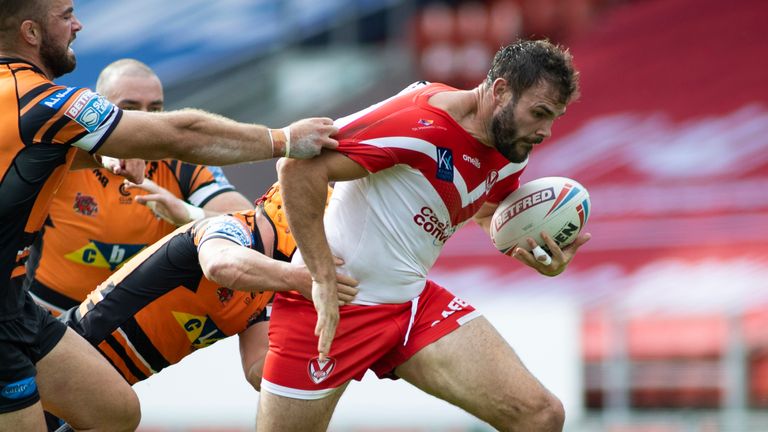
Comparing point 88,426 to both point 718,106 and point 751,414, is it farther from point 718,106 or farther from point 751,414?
point 718,106

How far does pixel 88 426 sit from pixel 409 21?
13.1 meters

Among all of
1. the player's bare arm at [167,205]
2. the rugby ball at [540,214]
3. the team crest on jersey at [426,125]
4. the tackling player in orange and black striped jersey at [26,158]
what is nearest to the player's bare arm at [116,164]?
the player's bare arm at [167,205]

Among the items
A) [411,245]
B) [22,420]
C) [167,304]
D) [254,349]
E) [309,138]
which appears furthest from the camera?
[254,349]

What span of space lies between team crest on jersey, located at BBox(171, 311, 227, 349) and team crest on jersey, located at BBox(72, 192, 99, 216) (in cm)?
92

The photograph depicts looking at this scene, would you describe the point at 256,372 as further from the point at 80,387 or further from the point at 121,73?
the point at 121,73

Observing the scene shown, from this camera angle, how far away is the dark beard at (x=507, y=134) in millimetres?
5598

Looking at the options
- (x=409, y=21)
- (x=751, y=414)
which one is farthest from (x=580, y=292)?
(x=409, y=21)

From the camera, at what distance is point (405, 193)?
572cm

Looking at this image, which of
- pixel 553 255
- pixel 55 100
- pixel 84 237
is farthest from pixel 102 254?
pixel 553 255

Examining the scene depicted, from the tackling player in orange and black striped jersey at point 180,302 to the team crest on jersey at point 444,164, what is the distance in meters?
0.98

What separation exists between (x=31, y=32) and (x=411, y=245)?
6.36 ft

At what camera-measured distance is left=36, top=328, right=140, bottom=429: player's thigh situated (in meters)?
5.49

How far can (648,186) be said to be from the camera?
14.5 meters

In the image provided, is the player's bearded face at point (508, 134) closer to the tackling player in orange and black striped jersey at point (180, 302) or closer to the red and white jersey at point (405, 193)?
the red and white jersey at point (405, 193)
